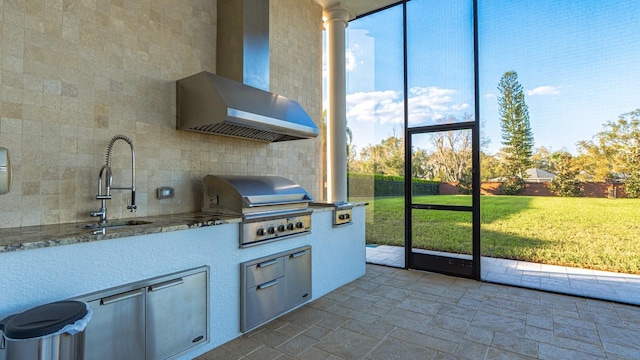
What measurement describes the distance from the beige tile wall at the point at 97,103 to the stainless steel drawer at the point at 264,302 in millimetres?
969

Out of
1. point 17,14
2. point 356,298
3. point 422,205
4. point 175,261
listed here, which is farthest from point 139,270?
point 422,205

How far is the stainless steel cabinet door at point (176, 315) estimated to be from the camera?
188 centimetres

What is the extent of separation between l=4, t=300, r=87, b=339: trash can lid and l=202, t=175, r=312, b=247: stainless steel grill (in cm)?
119

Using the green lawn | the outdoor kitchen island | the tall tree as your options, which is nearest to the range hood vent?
the outdoor kitchen island

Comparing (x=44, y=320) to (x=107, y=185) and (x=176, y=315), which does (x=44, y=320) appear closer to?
(x=176, y=315)

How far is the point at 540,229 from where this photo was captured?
3.65 m

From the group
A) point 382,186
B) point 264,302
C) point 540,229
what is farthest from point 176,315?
point 540,229

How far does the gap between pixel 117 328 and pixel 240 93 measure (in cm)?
187

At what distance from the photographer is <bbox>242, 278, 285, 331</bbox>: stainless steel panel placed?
8.12 feet

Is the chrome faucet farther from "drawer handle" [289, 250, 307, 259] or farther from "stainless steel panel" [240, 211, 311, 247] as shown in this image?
"drawer handle" [289, 250, 307, 259]

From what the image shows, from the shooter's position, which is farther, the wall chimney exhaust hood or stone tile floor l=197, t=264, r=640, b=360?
the wall chimney exhaust hood

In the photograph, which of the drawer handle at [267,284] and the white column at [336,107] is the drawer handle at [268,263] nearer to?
the drawer handle at [267,284]

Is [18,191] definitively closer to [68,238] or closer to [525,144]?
[68,238]

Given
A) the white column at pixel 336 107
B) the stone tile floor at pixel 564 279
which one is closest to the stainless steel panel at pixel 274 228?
the white column at pixel 336 107
